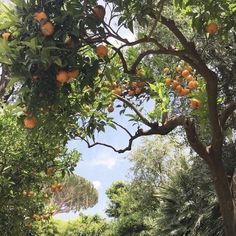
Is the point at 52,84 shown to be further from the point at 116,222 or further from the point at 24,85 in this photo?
the point at 116,222

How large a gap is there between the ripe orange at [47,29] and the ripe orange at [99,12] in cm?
57

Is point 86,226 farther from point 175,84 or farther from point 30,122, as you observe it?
point 30,122

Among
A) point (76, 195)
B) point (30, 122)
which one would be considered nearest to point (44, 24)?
point (30, 122)

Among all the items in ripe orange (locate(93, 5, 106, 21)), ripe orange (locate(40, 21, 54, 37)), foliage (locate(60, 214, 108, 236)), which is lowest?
ripe orange (locate(40, 21, 54, 37))

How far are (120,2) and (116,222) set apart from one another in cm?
2118

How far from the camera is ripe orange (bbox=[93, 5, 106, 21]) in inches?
158

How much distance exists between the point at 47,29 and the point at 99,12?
2.16ft

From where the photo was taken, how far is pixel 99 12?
4.03 metres

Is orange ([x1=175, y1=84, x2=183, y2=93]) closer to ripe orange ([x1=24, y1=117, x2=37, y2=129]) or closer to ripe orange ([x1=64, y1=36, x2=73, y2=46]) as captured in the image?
ripe orange ([x1=24, y1=117, x2=37, y2=129])

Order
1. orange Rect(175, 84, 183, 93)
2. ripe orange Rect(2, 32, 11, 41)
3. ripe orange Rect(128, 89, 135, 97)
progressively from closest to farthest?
ripe orange Rect(2, 32, 11, 41)
orange Rect(175, 84, 183, 93)
ripe orange Rect(128, 89, 135, 97)

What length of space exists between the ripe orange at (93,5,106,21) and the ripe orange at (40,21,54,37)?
0.57 meters

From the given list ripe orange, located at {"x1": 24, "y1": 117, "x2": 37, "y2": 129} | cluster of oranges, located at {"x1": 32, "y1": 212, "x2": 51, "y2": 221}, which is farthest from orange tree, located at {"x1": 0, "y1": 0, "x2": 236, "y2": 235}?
cluster of oranges, located at {"x1": 32, "y1": 212, "x2": 51, "y2": 221}

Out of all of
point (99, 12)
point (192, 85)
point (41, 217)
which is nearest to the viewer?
point (99, 12)

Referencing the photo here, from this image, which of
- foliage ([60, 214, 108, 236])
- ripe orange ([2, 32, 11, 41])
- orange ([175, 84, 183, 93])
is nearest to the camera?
ripe orange ([2, 32, 11, 41])
